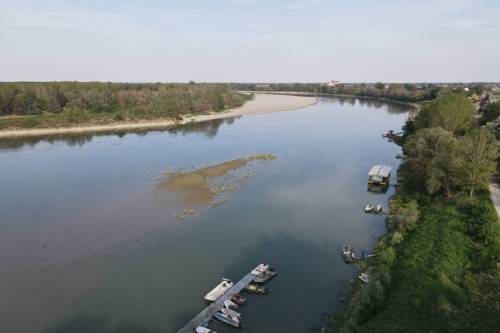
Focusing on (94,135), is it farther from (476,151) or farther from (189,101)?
(476,151)

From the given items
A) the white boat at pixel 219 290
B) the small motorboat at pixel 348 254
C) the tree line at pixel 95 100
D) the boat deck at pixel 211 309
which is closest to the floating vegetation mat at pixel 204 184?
the white boat at pixel 219 290

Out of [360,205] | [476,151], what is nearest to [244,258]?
[360,205]

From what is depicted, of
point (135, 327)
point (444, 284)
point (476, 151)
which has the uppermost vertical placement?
point (476, 151)

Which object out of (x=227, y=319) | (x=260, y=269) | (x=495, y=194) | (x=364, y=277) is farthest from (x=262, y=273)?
(x=495, y=194)

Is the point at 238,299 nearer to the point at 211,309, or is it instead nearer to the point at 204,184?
the point at 211,309

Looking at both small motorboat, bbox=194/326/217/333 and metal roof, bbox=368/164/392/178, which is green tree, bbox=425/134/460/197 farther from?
small motorboat, bbox=194/326/217/333

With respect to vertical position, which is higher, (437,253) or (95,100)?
(95,100)
